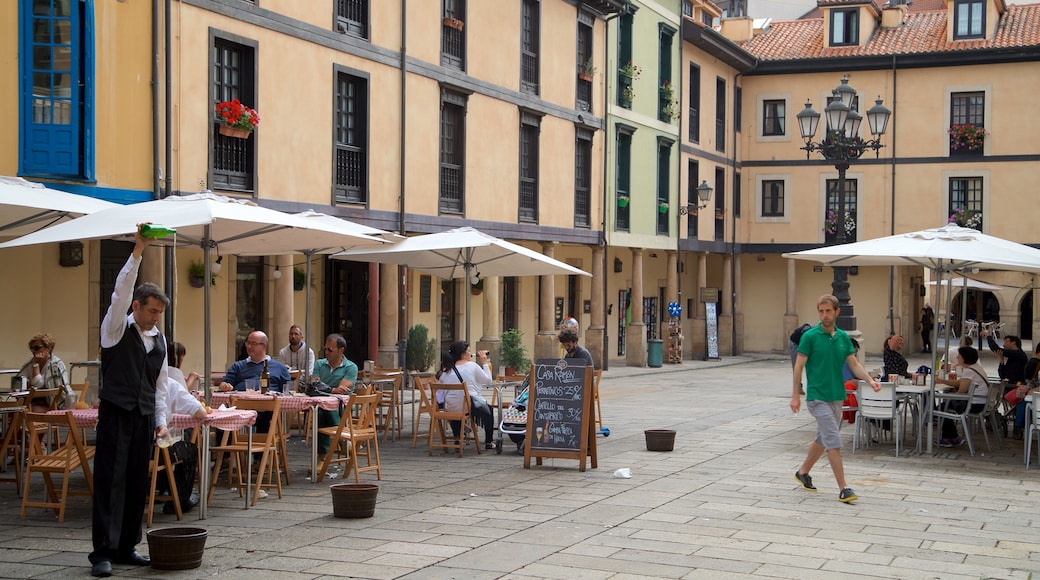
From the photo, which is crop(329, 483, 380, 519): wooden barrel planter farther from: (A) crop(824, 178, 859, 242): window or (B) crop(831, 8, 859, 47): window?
(B) crop(831, 8, 859, 47): window

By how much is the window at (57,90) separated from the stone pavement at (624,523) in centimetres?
432

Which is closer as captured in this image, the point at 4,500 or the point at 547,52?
the point at 4,500

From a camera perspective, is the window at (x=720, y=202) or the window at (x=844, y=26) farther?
the window at (x=844, y=26)

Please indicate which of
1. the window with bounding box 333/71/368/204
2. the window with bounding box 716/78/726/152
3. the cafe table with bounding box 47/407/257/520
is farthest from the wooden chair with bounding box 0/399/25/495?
the window with bounding box 716/78/726/152

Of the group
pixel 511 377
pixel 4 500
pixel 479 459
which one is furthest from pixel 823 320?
pixel 4 500

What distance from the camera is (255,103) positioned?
17.4 m

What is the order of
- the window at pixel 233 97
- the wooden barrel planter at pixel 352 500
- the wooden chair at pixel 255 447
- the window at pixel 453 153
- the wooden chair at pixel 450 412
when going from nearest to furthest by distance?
the wooden barrel planter at pixel 352 500, the wooden chair at pixel 255 447, the wooden chair at pixel 450 412, the window at pixel 233 97, the window at pixel 453 153

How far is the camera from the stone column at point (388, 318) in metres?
21.4

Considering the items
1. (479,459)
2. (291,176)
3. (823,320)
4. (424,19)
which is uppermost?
(424,19)

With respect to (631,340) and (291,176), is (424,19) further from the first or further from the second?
(631,340)

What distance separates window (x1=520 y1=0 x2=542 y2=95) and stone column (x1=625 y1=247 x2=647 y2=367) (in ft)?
24.1

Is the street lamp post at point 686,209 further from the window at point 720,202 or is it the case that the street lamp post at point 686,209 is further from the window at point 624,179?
the window at point 624,179

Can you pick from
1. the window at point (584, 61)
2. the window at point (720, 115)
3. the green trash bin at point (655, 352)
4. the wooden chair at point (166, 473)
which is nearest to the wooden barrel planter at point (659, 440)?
the wooden chair at point (166, 473)

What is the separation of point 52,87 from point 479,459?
6.66m
